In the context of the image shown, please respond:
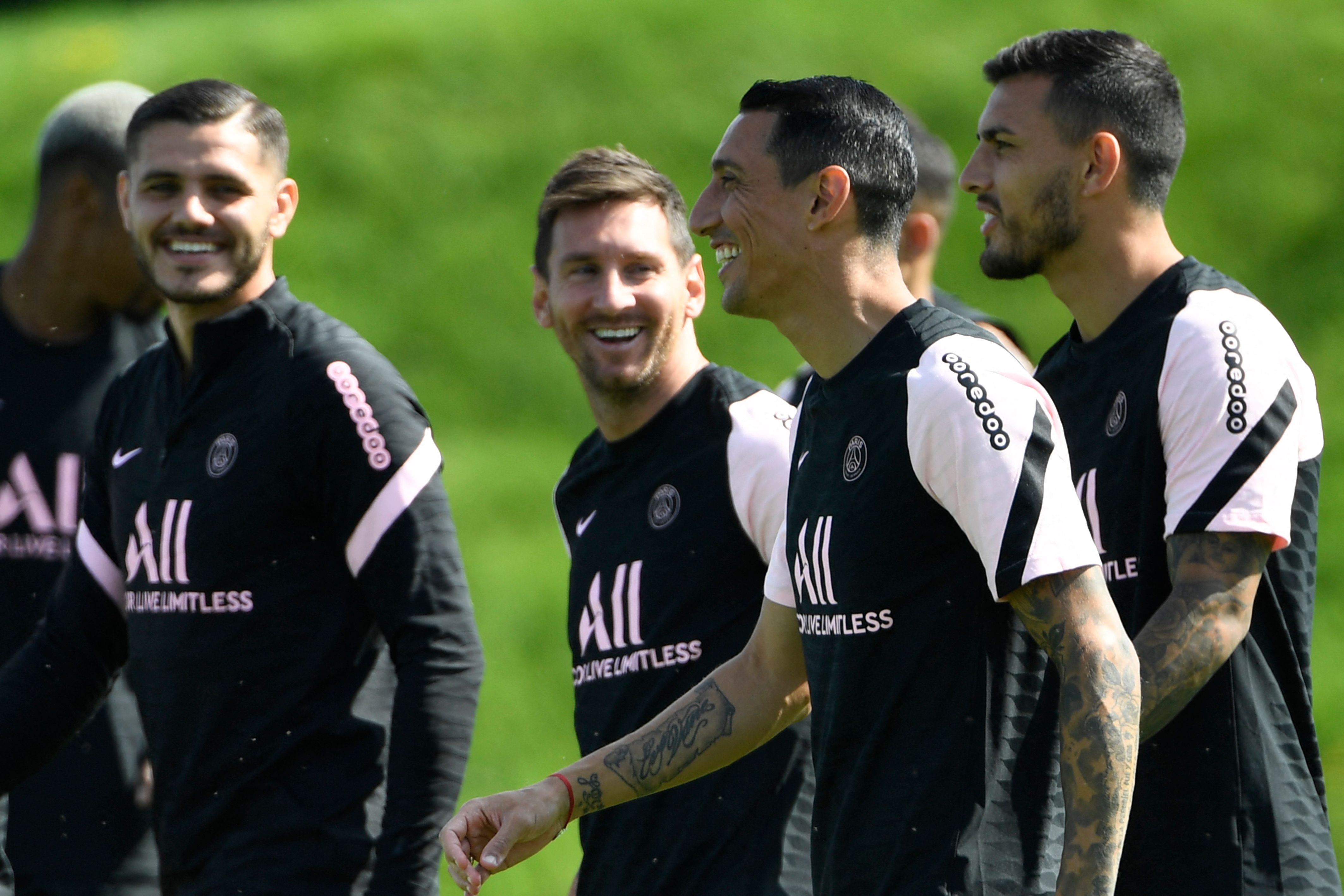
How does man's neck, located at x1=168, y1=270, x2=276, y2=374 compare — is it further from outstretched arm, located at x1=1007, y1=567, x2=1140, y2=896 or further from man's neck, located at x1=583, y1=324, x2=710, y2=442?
outstretched arm, located at x1=1007, y1=567, x2=1140, y2=896

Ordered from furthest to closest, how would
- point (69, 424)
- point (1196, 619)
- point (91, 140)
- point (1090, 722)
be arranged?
1. point (91, 140)
2. point (69, 424)
3. point (1196, 619)
4. point (1090, 722)

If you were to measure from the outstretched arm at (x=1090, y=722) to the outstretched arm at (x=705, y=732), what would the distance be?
83 cm

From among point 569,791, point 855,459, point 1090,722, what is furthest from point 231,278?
point 1090,722

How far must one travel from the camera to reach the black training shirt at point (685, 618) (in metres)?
3.61

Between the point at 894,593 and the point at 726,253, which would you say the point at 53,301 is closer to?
the point at 726,253

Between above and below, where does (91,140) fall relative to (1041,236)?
above

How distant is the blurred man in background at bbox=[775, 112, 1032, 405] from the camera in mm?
5629

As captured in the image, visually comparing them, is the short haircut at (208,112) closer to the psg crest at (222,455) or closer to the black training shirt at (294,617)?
the black training shirt at (294,617)

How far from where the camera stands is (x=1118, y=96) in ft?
11.6

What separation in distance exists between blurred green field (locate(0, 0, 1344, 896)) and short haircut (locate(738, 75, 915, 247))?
7420 millimetres

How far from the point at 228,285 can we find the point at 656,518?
117cm

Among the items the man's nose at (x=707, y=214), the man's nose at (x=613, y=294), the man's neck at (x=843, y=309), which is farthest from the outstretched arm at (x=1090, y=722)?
the man's nose at (x=613, y=294)

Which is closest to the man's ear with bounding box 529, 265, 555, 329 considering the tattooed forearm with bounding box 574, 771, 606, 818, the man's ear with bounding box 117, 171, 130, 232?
the man's ear with bounding box 117, 171, 130, 232

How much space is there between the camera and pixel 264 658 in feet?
11.9
